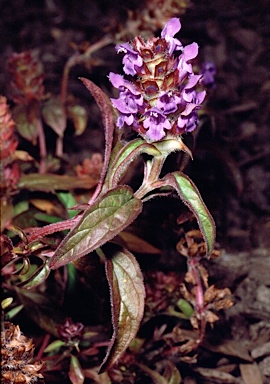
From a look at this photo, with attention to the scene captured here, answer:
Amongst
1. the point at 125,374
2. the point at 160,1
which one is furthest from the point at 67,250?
the point at 160,1

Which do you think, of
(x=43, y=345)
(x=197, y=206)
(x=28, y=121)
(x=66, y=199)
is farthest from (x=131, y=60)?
(x=28, y=121)

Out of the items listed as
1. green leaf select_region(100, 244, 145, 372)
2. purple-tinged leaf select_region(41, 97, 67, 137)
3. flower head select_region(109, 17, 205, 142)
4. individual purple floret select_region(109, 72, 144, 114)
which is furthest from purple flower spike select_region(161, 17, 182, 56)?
purple-tinged leaf select_region(41, 97, 67, 137)

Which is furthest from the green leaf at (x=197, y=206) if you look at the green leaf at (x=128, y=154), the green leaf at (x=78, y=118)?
the green leaf at (x=78, y=118)

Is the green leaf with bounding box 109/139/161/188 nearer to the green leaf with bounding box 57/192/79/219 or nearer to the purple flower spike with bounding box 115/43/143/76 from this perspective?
the purple flower spike with bounding box 115/43/143/76

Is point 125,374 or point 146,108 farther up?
point 146,108

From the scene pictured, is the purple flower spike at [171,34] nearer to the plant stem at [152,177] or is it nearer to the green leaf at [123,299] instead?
the plant stem at [152,177]

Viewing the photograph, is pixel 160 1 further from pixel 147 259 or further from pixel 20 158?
pixel 147 259
